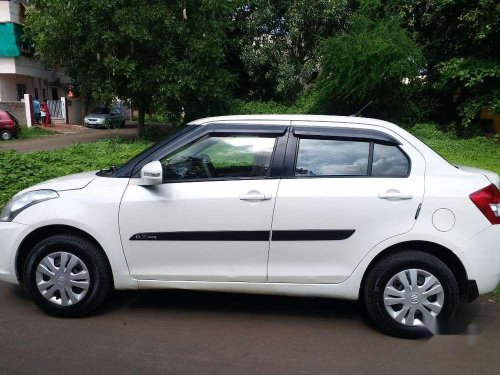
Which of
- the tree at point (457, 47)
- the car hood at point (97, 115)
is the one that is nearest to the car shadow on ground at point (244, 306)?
the tree at point (457, 47)

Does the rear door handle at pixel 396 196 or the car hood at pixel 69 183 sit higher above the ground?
the rear door handle at pixel 396 196

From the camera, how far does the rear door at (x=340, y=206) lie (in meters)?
3.78

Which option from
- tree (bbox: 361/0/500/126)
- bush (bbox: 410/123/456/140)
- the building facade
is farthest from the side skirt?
the building facade

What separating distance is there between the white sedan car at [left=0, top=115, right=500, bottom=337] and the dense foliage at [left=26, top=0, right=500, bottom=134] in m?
14.0

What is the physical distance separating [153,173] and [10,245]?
1353 mm

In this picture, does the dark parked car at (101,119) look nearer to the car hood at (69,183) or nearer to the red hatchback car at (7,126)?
the red hatchback car at (7,126)

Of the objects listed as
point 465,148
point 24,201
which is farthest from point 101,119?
point 24,201

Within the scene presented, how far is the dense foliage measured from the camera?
17422 millimetres

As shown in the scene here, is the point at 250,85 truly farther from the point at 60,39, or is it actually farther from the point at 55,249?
→ the point at 55,249

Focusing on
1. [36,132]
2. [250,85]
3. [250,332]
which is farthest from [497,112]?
[36,132]

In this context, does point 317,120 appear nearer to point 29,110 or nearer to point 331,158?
point 331,158

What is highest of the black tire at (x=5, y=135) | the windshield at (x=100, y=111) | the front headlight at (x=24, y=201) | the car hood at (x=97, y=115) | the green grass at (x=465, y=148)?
the front headlight at (x=24, y=201)

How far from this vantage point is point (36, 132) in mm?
26859

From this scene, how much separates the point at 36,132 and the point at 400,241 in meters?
26.5
